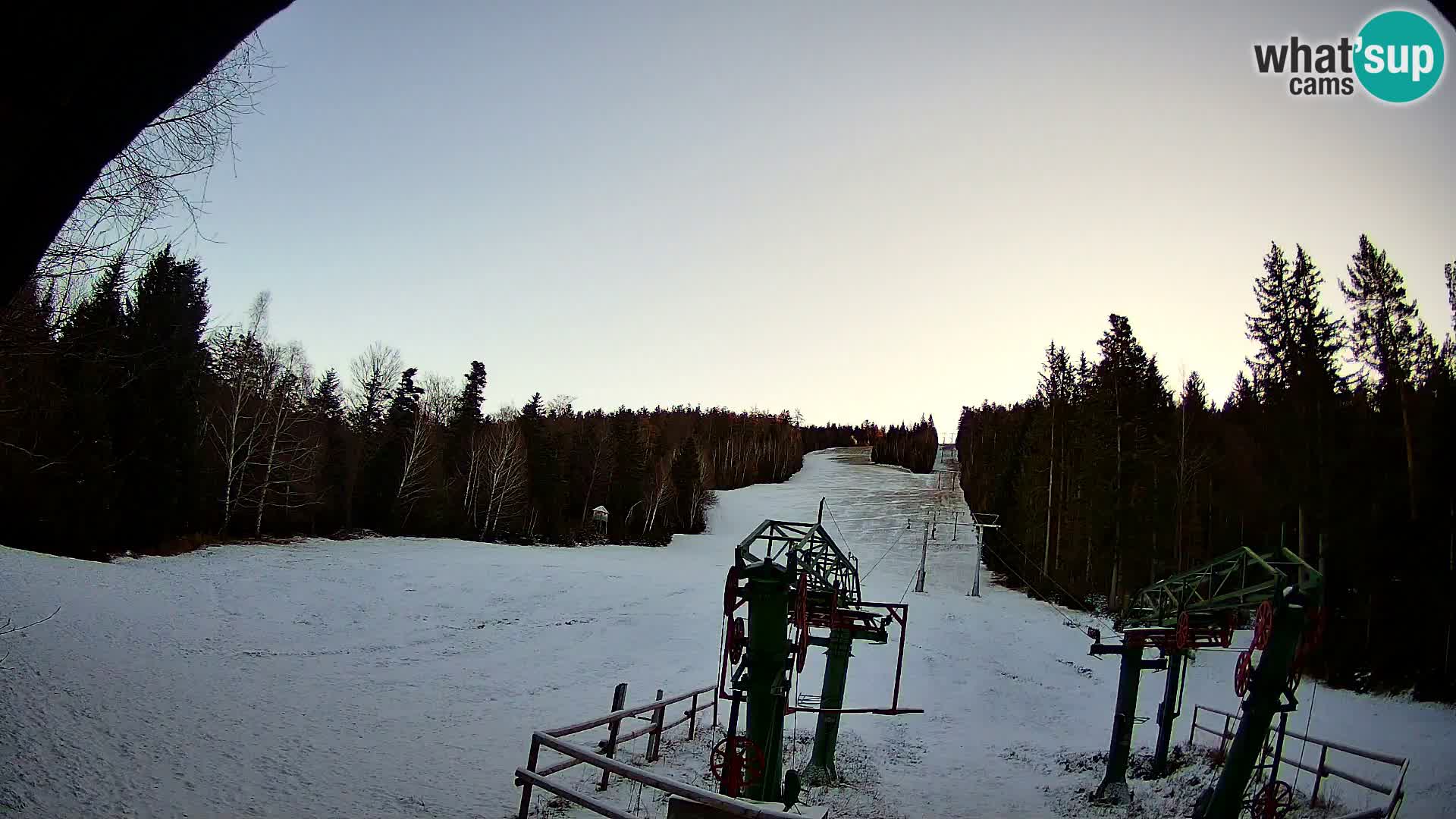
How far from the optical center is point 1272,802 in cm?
1075

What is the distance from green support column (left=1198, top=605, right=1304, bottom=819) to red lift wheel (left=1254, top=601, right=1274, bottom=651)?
0.19 m

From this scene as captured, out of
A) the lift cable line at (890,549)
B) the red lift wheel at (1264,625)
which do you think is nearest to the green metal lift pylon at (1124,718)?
the red lift wheel at (1264,625)

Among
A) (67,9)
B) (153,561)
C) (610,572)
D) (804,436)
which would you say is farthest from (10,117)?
(804,436)

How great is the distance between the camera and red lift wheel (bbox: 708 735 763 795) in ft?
34.4

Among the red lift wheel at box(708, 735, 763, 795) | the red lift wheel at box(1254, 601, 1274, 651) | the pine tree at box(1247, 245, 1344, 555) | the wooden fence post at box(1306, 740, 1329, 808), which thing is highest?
the pine tree at box(1247, 245, 1344, 555)

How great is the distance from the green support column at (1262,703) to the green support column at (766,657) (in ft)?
21.6

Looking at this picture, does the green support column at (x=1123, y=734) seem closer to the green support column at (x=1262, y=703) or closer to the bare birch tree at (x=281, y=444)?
the green support column at (x=1262, y=703)

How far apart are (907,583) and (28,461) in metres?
41.4

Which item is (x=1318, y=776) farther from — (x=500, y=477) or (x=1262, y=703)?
(x=500, y=477)

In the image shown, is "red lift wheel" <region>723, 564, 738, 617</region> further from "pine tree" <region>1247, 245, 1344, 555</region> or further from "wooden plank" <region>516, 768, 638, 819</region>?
"pine tree" <region>1247, 245, 1344, 555</region>

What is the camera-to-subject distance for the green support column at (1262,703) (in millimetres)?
10094

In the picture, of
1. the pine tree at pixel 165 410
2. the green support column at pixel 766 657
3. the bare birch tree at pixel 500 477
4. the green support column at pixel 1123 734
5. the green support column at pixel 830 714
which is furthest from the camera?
the bare birch tree at pixel 500 477

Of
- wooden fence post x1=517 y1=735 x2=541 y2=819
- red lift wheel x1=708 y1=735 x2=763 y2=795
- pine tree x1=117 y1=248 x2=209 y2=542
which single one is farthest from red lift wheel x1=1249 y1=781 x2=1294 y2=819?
pine tree x1=117 y1=248 x2=209 y2=542

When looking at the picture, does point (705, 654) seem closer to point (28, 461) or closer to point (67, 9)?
point (67, 9)
